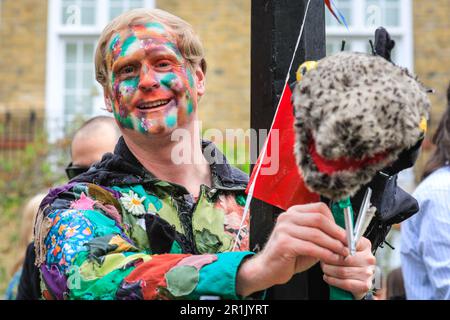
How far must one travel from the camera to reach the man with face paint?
83.6 inches

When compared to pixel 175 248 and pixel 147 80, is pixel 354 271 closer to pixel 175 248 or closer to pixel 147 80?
pixel 175 248

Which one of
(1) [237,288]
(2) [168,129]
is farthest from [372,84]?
(2) [168,129]

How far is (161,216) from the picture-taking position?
107 inches

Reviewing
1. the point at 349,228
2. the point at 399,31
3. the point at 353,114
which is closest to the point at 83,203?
the point at 349,228

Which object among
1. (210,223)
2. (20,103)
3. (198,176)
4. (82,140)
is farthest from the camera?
(20,103)

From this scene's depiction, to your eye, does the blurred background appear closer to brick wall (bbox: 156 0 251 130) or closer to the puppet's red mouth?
brick wall (bbox: 156 0 251 130)

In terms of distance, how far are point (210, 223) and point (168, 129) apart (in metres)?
0.35

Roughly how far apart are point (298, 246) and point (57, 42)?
10189 millimetres

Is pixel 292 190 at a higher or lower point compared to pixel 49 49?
lower

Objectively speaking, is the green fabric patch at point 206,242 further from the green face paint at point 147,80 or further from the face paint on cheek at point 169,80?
the face paint on cheek at point 169,80

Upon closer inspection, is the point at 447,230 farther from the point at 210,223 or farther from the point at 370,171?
the point at 370,171

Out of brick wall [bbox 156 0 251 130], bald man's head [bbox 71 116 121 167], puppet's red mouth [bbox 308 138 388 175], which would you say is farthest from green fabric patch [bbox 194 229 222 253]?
brick wall [bbox 156 0 251 130]

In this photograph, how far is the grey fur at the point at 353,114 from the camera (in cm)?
192

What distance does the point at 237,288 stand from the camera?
2.17 m
